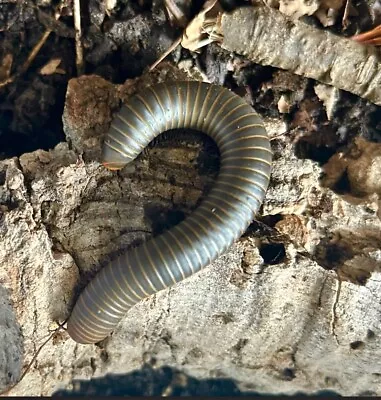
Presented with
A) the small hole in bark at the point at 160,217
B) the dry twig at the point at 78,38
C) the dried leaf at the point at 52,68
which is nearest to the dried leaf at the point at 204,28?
the dry twig at the point at 78,38

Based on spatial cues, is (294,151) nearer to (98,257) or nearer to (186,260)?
(186,260)

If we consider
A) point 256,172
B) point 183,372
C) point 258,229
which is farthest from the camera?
point 183,372

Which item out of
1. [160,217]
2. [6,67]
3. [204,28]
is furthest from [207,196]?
[6,67]

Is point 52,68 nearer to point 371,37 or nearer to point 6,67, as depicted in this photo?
point 6,67

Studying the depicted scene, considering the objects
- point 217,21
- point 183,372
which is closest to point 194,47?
point 217,21

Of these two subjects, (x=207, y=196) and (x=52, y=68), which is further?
(x=52, y=68)

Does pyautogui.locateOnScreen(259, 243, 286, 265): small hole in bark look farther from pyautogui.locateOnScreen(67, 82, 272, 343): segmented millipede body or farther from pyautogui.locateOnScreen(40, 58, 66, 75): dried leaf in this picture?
pyautogui.locateOnScreen(40, 58, 66, 75): dried leaf

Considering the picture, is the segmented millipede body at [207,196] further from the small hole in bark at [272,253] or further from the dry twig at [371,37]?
the dry twig at [371,37]

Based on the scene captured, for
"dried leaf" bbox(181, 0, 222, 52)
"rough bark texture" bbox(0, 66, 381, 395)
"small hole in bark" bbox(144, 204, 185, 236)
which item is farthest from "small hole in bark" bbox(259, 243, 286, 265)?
"dried leaf" bbox(181, 0, 222, 52)
